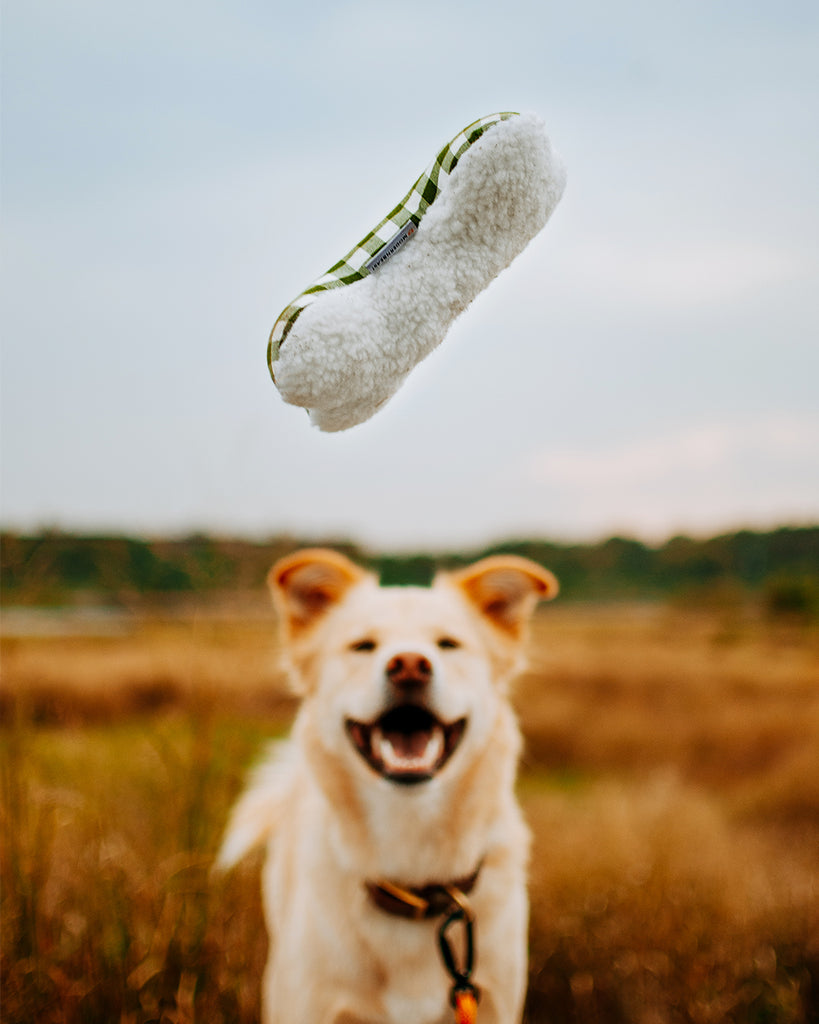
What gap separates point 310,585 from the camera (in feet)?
7.53

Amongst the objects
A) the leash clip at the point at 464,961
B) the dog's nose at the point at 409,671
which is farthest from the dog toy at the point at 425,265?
the leash clip at the point at 464,961

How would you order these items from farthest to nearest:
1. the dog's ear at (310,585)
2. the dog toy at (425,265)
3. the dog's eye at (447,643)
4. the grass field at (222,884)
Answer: the grass field at (222,884)
the dog's ear at (310,585)
the dog's eye at (447,643)
the dog toy at (425,265)

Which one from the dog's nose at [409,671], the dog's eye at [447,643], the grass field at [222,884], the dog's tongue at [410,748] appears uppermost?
the dog's eye at [447,643]

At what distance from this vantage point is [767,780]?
7.00m

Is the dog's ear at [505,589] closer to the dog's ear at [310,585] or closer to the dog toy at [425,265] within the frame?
the dog's ear at [310,585]

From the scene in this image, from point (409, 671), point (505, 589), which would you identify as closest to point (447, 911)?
point (409, 671)

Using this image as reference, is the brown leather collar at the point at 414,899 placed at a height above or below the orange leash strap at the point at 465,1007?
above

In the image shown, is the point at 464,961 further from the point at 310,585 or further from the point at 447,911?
the point at 310,585

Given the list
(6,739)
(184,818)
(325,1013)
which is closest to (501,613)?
(325,1013)

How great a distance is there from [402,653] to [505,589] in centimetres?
48

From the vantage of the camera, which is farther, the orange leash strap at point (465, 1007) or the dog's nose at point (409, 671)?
the dog's nose at point (409, 671)

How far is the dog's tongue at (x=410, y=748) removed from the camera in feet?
6.47

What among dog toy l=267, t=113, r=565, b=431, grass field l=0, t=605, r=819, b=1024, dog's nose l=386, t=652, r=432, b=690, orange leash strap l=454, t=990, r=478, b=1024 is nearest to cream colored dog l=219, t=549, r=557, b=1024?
dog's nose l=386, t=652, r=432, b=690

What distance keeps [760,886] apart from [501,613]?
247 centimetres
